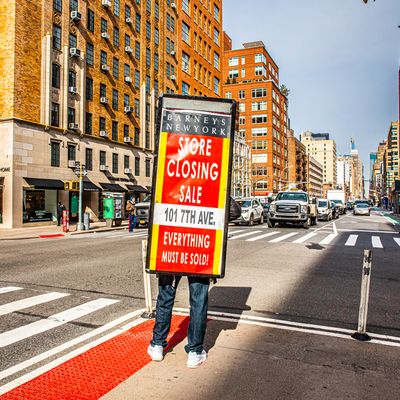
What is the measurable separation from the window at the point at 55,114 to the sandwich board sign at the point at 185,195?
2858 centimetres

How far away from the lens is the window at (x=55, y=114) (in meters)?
30.5

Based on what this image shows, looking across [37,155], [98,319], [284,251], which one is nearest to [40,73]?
[37,155]

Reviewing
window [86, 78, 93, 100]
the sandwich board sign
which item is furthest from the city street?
window [86, 78, 93, 100]

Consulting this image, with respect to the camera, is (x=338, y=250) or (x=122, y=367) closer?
(x=122, y=367)

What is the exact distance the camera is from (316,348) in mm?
4652

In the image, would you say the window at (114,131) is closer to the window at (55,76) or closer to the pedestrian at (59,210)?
the window at (55,76)

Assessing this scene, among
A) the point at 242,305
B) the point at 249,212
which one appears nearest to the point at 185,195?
the point at 242,305

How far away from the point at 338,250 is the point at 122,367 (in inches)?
463

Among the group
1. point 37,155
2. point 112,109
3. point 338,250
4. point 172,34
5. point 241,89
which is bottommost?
point 338,250

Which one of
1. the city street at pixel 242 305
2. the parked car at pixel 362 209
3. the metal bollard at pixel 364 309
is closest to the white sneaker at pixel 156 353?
the city street at pixel 242 305

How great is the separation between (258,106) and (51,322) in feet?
308

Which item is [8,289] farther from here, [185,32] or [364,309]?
[185,32]

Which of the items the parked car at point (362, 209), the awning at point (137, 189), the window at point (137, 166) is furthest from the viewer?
the parked car at point (362, 209)

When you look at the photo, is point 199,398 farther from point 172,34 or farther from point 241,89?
point 241,89
